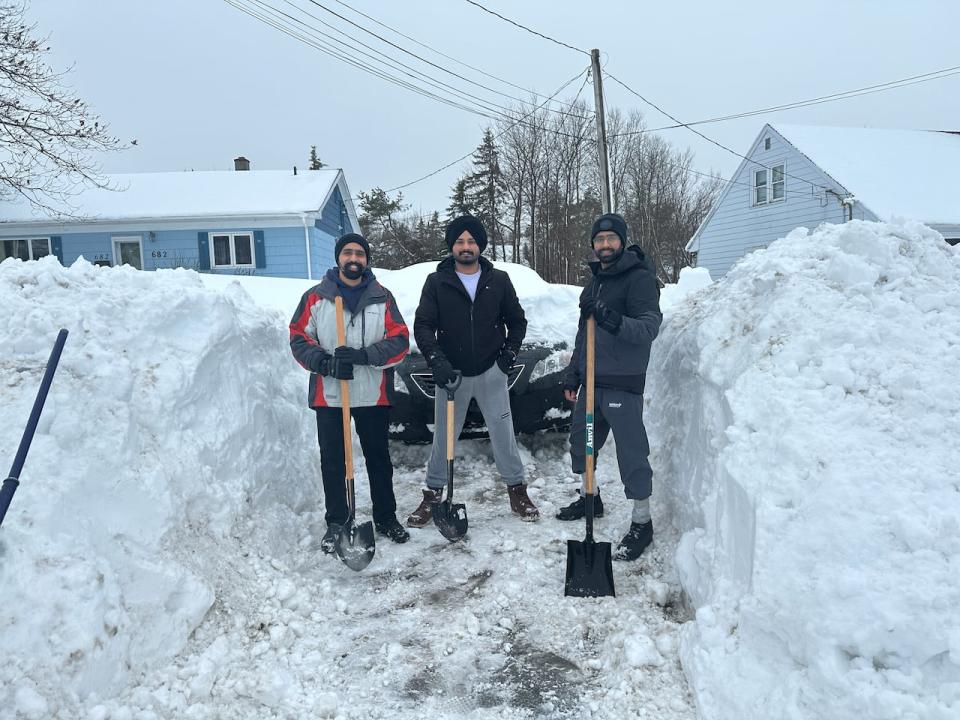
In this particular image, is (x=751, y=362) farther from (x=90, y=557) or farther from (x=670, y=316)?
(x=90, y=557)

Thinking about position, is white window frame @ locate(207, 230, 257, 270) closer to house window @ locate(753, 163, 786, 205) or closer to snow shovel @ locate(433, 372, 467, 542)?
snow shovel @ locate(433, 372, 467, 542)

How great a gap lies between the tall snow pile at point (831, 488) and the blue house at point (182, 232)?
51.2 ft

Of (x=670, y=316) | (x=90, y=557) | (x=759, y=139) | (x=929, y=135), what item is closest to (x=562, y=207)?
(x=759, y=139)

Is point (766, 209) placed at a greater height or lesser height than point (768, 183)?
lesser

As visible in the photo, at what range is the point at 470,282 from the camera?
4.27 meters

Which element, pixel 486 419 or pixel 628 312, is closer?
pixel 628 312

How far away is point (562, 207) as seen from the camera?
32.6 meters

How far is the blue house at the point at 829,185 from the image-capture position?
17.2 meters

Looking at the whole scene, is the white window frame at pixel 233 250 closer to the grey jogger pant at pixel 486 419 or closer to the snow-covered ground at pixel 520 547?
the snow-covered ground at pixel 520 547

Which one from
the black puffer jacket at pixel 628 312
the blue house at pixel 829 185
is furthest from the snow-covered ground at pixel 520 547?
the blue house at pixel 829 185

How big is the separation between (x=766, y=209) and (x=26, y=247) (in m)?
22.1

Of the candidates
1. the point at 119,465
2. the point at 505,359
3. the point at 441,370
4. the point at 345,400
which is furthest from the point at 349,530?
the point at 505,359

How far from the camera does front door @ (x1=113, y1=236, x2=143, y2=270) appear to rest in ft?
57.1

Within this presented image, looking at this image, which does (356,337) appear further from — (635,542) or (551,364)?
(635,542)
